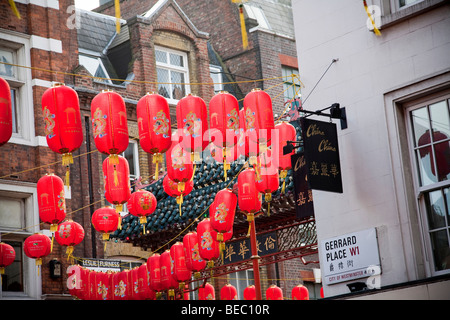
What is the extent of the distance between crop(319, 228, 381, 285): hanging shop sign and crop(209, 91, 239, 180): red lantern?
2503 mm

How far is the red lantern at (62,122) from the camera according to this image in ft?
45.4

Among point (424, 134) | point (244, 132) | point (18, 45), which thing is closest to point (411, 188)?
point (424, 134)

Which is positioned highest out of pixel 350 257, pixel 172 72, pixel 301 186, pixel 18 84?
pixel 172 72

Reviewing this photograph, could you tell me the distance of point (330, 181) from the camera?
12.1 meters

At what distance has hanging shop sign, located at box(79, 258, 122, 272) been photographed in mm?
23188

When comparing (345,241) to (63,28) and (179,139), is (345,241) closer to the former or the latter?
(179,139)

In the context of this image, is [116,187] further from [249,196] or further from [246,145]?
[246,145]

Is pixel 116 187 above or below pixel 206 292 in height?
above

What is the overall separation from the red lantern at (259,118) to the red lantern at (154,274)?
6959mm

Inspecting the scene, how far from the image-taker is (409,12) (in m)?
11.8

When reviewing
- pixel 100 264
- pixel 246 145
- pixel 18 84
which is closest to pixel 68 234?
pixel 100 264

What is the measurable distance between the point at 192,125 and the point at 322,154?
2797mm

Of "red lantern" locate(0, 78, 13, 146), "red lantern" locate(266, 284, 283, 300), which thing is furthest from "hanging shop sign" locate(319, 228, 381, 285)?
"red lantern" locate(266, 284, 283, 300)
